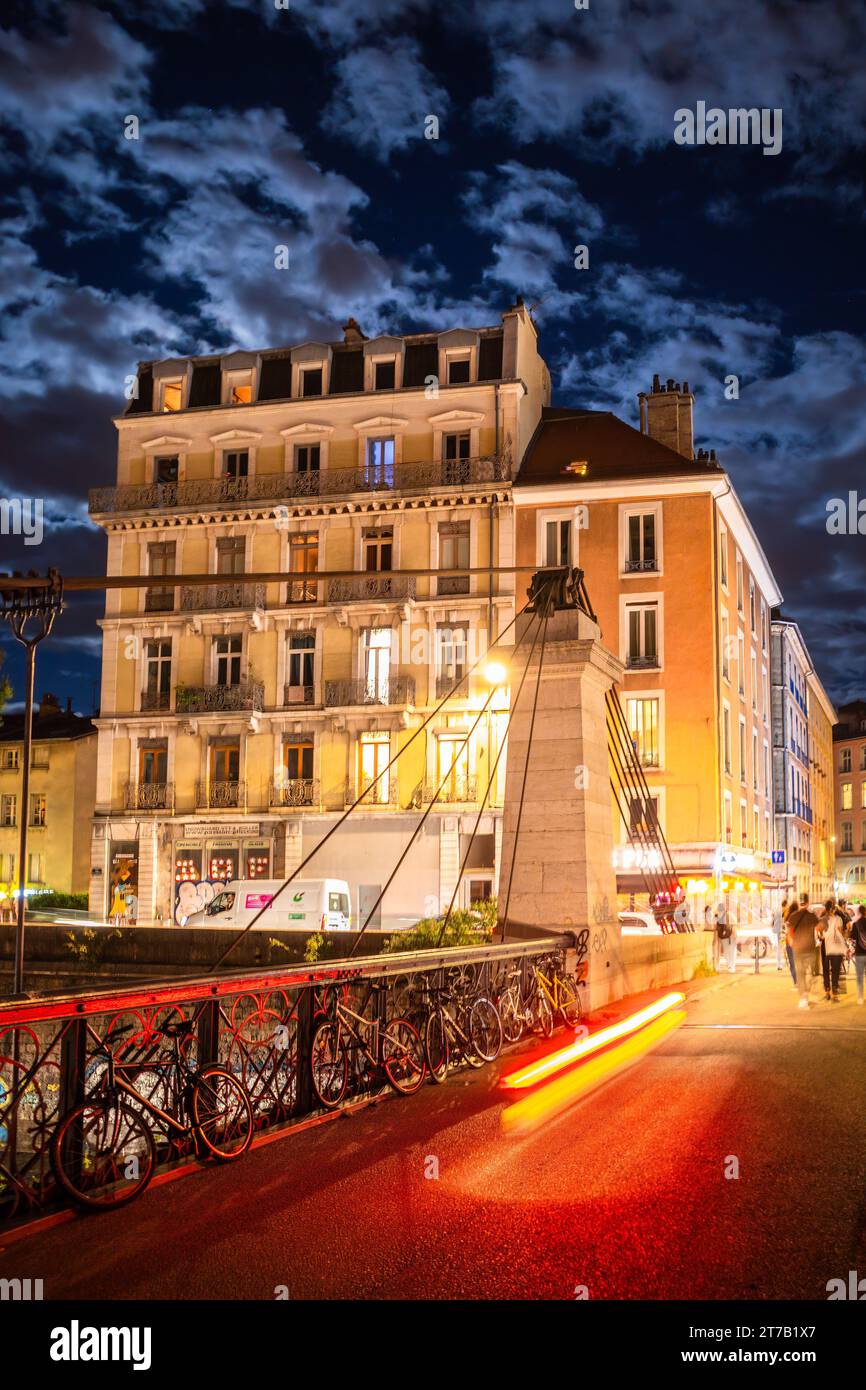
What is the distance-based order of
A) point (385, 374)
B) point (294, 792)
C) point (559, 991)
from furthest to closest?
point (385, 374), point (294, 792), point (559, 991)

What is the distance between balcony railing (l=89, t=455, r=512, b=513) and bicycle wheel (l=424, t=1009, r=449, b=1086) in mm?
30449

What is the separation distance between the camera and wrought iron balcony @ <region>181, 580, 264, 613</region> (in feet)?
137

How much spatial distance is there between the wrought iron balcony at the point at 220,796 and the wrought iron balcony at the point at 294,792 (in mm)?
958

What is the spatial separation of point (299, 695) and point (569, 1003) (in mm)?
27765

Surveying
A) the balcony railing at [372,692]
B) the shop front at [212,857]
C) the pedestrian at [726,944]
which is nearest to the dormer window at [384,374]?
the balcony railing at [372,692]

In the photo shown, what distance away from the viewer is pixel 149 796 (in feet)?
137

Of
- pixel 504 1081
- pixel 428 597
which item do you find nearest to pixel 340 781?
pixel 428 597

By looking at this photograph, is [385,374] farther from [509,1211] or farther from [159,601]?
[509,1211]

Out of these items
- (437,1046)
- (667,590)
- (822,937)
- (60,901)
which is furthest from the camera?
(60,901)

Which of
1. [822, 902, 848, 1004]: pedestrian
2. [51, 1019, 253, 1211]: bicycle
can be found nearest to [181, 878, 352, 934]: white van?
[822, 902, 848, 1004]: pedestrian

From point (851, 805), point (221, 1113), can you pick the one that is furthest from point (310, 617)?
point (851, 805)

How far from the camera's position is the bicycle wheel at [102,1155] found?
678 centimetres

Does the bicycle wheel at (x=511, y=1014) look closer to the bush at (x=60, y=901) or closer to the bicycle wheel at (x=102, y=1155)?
the bicycle wheel at (x=102, y=1155)
